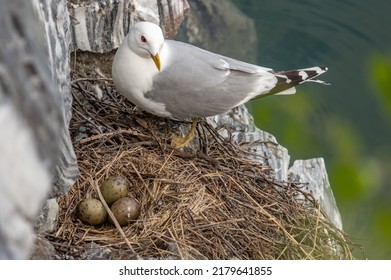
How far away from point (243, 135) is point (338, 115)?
0.36 meters

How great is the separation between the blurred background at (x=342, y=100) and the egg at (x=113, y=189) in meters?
0.54

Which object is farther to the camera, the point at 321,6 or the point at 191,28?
the point at 191,28

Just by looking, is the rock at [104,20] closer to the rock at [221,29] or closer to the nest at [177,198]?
the nest at [177,198]

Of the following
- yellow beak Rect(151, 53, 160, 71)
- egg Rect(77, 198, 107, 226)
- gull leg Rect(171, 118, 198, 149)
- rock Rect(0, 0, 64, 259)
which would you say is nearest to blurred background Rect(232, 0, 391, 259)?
gull leg Rect(171, 118, 198, 149)

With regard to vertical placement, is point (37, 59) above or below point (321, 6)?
above

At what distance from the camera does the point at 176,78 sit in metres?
1.98

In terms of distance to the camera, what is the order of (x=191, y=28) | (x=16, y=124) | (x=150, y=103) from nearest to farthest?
(x=16, y=124) → (x=150, y=103) → (x=191, y=28)

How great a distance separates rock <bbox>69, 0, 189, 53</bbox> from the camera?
2.17m

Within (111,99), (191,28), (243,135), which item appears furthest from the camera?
(191,28)

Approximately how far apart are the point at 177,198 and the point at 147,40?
429mm

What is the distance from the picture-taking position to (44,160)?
A: 0.56 metres

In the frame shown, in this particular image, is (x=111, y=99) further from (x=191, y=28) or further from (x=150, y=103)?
(x=191, y=28)

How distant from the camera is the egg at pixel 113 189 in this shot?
1.83 meters

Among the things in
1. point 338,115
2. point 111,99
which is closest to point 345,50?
point 338,115
